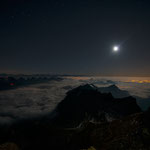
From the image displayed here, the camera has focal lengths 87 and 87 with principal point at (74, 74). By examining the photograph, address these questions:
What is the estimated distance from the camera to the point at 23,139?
231ft

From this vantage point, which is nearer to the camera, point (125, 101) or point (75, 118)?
point (125, 101)

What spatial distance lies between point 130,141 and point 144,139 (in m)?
1.44

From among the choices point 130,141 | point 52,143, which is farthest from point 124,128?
point 52,143

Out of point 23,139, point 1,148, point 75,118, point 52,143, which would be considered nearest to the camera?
point 1,148

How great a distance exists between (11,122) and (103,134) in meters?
190

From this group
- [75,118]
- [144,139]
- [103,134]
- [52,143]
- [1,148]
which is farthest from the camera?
[75,118]

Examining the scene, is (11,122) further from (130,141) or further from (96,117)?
(130,141)

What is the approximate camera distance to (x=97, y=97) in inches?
5871

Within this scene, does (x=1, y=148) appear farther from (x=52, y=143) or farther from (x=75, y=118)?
(x=75, y=118)

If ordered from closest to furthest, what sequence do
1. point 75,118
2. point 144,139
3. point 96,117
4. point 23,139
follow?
1. point 144,139
2. point 23,139
3. point 96,117
4. point 75,118

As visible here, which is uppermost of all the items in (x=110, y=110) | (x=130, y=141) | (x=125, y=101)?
(x=130, y=141)

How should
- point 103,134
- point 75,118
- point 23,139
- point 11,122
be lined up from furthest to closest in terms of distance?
1. point 11,122
2. point 75,118
3. point 23,139
4. point 103,134

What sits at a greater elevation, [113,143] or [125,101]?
[113,143]

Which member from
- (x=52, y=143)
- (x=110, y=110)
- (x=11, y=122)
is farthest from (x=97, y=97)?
(x=11, y=122)
